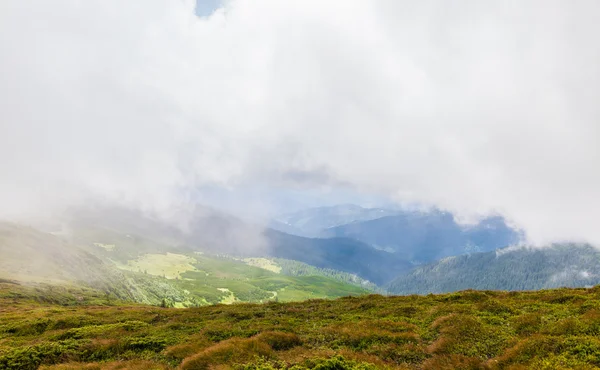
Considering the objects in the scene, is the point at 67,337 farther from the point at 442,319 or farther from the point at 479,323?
the point at 479,323

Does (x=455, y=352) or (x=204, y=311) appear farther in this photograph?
(x=204, y=311)

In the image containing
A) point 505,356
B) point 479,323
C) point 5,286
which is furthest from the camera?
point 5,286

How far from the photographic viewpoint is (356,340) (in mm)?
22047

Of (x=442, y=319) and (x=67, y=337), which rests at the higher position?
(x=442, y=319)

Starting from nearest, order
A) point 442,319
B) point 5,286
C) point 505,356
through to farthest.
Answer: point 505,356 < point 442,319 < point 5,286

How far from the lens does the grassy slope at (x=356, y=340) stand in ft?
54.0

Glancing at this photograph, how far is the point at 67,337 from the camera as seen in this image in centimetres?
2922

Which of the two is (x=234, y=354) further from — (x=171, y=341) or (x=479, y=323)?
(x=479, y=323)

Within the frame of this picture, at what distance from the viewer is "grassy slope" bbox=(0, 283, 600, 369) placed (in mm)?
16453

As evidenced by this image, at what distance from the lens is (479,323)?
22469 millimetres

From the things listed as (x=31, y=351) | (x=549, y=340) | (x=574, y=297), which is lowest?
(x=31, y=351)

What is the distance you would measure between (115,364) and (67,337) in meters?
13.1

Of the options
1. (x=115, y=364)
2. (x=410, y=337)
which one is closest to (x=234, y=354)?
(x=115, y=364)

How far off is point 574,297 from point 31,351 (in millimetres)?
→ 45835
